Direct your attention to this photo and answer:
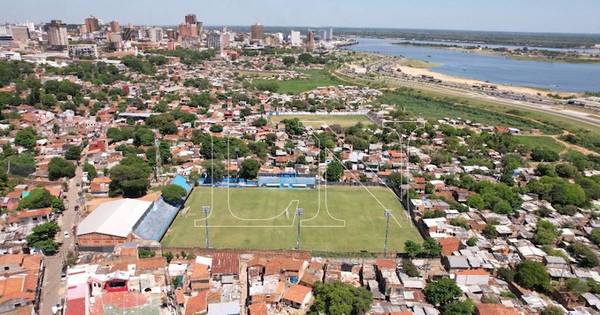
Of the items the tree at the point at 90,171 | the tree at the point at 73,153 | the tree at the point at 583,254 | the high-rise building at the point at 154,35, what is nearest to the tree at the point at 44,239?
the tree at the point at 90,171

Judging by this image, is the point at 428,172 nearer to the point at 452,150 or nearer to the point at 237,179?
the point at 452,150

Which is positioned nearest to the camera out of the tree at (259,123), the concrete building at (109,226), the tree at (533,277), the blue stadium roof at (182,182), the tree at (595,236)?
the tree at (533,277)

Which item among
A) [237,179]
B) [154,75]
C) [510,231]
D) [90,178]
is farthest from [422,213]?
[154,75]

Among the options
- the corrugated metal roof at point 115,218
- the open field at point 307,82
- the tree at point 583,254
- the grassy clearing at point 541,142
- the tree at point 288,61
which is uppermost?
the tree at point 288,61

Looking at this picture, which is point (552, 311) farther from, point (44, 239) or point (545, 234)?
point (44, 239)

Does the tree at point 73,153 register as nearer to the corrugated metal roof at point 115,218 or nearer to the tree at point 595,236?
the corrugated metal roof at point 115,218

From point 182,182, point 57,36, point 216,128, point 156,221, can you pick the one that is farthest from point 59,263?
point 57,36

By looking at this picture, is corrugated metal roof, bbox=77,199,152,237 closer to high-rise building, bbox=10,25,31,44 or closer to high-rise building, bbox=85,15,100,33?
high-rise building, bbox=10,25,31,44
